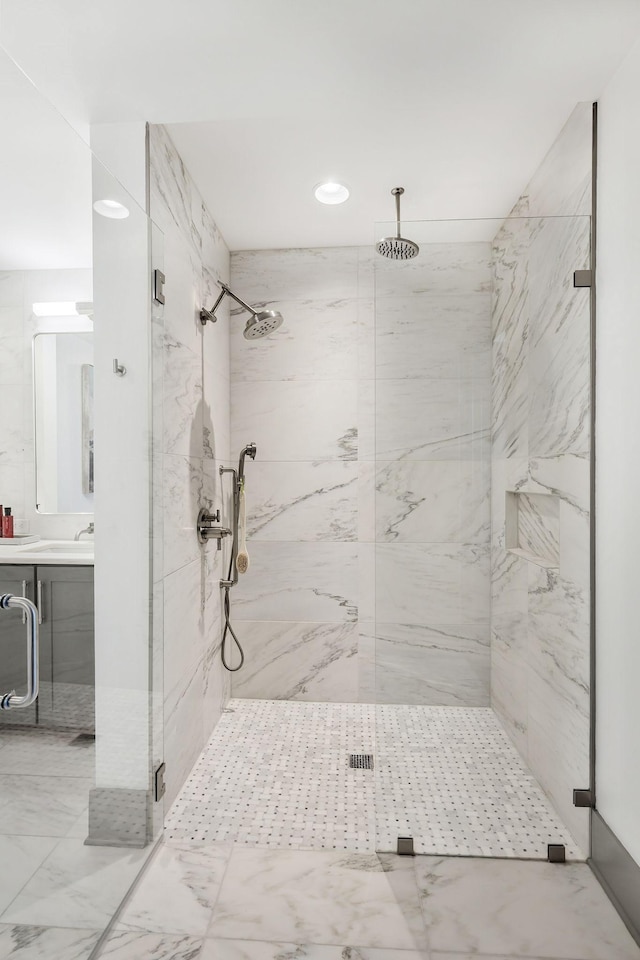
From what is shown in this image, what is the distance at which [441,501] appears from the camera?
6.29 ft

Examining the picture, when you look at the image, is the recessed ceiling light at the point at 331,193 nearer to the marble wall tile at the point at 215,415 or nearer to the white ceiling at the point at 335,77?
the white ceiling at the point at 335,77

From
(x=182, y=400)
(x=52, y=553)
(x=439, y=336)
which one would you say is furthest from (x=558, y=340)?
(x=52, y=553)

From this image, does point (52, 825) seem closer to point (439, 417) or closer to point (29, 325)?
point (29, 325)

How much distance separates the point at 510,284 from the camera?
6.31 ft

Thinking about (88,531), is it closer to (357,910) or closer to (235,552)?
(357,910)

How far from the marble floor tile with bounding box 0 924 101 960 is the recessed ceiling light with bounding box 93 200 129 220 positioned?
1615 millimetres

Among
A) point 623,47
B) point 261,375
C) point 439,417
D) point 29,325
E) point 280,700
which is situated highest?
point 623,47

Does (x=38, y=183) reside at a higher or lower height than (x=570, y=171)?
lower

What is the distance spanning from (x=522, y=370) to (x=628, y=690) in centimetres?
99

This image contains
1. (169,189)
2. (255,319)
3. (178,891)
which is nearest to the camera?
(178,891)

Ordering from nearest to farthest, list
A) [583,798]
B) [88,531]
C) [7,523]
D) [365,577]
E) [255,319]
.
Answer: [7,523] → [88,531] → [583,798] → [255,319] → [365,577]

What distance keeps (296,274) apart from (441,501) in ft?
5.86

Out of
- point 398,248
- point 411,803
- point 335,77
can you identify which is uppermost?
point 335,77

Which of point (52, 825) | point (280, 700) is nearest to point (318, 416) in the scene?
point (280, 700)
